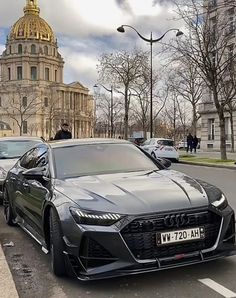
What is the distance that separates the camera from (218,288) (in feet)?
14.6

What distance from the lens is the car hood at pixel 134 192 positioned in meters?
4.52

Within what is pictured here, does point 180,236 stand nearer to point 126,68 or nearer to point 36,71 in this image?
point 126,68

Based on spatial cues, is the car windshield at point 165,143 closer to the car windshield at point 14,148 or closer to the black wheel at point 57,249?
the car windshield at point 14,148

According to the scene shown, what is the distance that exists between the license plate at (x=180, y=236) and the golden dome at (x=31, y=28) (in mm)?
124183

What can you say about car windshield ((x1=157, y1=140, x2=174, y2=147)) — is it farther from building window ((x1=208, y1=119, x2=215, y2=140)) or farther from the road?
the road

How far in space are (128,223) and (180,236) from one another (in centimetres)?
55

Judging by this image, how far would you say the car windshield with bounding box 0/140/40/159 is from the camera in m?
11.5

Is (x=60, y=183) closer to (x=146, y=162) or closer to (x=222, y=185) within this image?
(x=146, y=162)

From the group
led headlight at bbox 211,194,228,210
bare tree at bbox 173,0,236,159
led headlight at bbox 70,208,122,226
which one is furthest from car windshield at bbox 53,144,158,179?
bare tree at bbox 173,0,236,159

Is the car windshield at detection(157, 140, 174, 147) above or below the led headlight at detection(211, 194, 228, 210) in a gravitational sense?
above

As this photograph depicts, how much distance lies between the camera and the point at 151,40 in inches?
1278

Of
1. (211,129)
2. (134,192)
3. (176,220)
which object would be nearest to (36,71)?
(211,129)

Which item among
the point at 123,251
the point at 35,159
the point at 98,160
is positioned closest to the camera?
the point at 123,251

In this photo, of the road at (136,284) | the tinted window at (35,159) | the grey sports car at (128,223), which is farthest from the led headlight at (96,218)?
the tinted window at (35,159)
